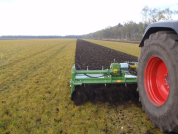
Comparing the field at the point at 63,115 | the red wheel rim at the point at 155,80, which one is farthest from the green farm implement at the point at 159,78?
the field at the point at 63,115

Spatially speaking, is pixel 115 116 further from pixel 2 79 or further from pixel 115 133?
pixel 2 79

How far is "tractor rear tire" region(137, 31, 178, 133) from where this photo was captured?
177 centimetres

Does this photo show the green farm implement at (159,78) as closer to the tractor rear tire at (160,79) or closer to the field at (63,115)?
the tractor rear tire at (160,79)

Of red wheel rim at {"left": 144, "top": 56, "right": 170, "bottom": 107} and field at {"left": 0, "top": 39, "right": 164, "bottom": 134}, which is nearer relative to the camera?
red wheel rim at {"left": 144, "top": 56, "right": 170, "bottom": 107}

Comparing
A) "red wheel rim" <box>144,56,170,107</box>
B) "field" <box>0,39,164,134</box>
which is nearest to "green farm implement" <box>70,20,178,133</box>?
"red wheel rim" <box>144,56,170,107</box>

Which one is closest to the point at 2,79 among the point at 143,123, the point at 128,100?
the point at 128,100

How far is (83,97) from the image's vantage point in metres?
3.61

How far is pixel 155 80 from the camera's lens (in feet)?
8.59

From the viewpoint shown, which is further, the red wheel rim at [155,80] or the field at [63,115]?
the field at [63,115]

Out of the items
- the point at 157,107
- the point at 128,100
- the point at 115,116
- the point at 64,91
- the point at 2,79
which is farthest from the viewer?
the point at 2,79

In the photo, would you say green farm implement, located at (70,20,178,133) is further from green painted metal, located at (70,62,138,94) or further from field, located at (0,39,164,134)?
field, located at (0,39,164,134)

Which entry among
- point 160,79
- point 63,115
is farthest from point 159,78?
point 63,115

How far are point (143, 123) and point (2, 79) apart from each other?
19.6 ft

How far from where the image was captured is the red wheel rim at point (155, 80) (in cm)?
243
